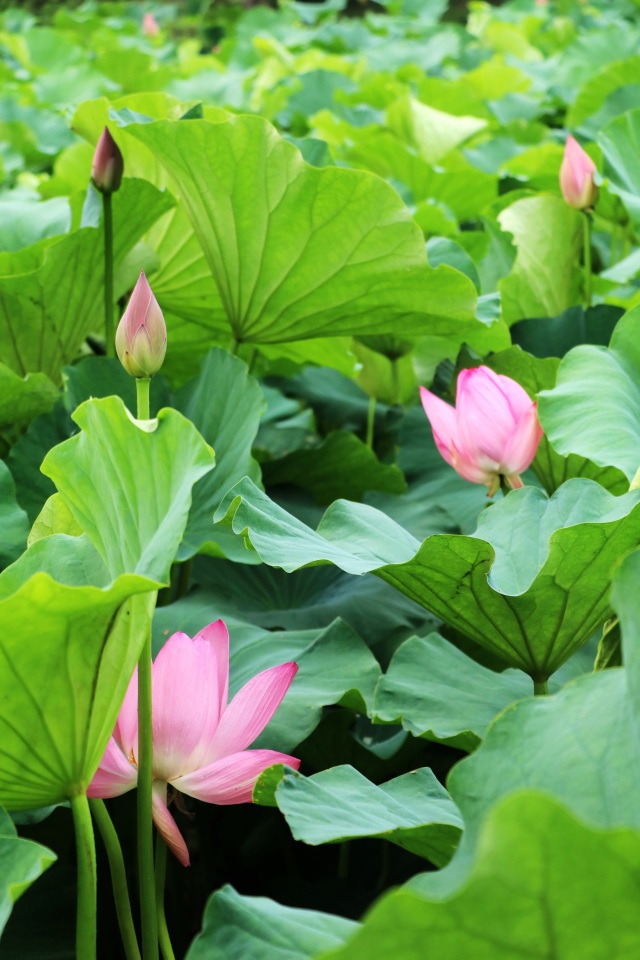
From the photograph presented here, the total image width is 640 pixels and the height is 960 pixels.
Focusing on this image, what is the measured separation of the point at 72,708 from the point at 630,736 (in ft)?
0.96

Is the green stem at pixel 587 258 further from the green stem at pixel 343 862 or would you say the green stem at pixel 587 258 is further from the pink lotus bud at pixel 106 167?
the green stem at pixel 343 862

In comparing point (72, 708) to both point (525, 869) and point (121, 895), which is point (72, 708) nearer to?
point (121, 895)

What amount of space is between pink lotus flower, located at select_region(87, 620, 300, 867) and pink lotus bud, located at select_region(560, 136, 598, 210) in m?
0.86

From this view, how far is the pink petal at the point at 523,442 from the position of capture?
916 mm

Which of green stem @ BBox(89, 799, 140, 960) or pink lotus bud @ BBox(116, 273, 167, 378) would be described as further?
pink lotus bud @ BBox(116, 273, 167, 378)

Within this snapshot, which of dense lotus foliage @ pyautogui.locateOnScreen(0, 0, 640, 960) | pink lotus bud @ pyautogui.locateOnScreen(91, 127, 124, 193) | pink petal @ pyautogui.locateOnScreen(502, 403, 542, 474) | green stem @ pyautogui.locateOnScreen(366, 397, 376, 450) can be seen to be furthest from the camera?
green stem @ pyautogui.locateOnScreen(366, 397, 376, 450)

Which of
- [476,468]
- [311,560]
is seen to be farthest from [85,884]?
[476,468]

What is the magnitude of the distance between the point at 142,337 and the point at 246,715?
0.86 feet

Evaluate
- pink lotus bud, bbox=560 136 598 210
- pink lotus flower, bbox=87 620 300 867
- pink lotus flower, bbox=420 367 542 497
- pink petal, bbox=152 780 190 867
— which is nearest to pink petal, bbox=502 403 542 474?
pink lotus flower, bbox=420 367 542 497

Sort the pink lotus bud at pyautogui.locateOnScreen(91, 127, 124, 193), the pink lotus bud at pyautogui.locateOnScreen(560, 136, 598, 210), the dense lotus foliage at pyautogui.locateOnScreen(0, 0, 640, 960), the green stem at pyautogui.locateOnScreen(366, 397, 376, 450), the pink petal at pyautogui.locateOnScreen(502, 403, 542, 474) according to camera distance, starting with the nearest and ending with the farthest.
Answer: the dense lotus foliage at pyautogui.locateOnScreen(0, 0, 640, 960) → the pink petal at pyautogui.locateOnScreen(502, 403, 542, 474) → the pink lotus bud at pyautogui.locateOnScreen(91, 127, 124, 193) → the pink lotus bud at pyautogui.locateOnScreen(560, 136, 598, 210) → the green stem at pyautogui.locateOnScreen(366, 397, 376, 450)

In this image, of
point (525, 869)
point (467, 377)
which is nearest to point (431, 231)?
point (467, 377)

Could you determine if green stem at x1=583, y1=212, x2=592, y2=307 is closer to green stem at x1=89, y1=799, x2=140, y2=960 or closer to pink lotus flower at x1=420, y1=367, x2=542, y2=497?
pink lotus flower at x1=420, y1=367, x2=542, y2=497

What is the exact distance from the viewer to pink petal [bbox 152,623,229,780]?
2.25ft

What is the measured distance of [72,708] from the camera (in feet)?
1.95
